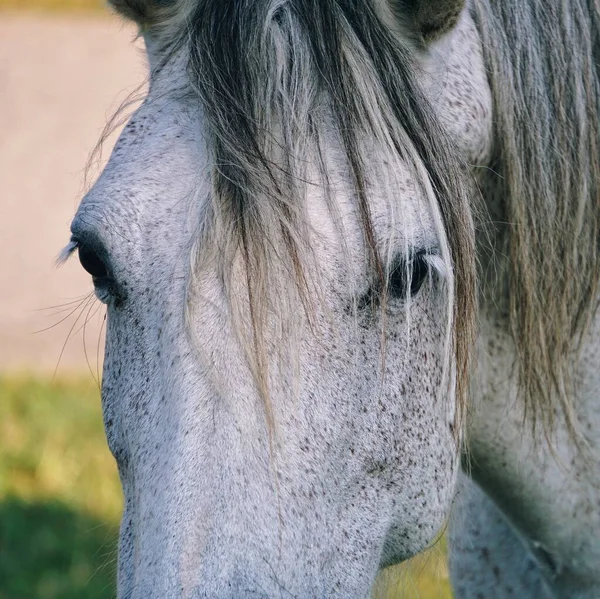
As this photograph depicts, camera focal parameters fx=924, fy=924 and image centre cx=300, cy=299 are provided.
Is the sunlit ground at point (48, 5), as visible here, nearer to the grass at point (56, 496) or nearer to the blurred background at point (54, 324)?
the blurred background at point (54, 324)

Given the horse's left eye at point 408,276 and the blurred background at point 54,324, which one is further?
the blurred background at point 54,324

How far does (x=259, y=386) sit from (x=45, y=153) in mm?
7967

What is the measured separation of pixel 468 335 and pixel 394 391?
0.22 meters

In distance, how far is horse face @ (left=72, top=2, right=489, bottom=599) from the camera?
137cm

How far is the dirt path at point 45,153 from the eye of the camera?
704 centimetres

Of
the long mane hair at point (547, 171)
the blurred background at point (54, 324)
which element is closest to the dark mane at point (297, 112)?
the long mane hair at point (547, 171)

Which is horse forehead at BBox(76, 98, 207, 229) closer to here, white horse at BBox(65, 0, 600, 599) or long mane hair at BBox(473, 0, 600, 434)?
white horse at BBox(65, 0, 600, 599)

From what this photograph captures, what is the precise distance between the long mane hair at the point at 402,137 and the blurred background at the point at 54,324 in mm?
395

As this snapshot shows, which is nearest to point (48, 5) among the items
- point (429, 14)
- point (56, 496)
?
point (56, 496)

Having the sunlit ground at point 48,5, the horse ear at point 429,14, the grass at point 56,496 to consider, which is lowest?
the grass at point 56,496

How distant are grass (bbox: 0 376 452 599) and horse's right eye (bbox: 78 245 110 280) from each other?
2.19 meters

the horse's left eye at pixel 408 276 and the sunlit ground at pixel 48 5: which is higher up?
the horse's left eye at pixel 408 276

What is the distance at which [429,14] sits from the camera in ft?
5.43

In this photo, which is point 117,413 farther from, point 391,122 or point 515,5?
point 515,5
